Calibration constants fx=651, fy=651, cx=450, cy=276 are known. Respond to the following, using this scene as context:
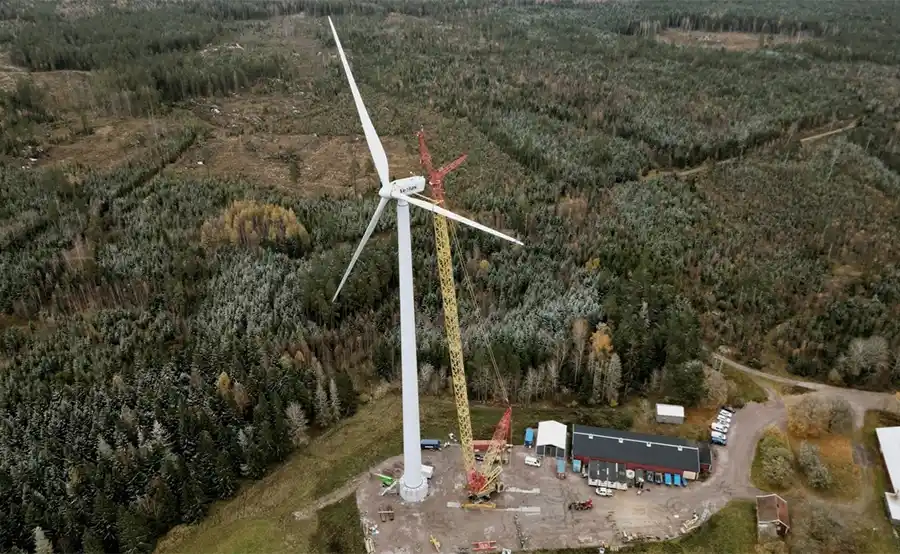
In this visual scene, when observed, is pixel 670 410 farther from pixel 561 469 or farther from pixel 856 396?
pixel 856 396

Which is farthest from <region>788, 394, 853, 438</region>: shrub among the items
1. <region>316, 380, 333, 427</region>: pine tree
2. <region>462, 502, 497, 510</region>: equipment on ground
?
<region>316, 380, 333, 427</region>: pine tree

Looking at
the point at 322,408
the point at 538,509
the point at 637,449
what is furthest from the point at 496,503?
the point at 322,408

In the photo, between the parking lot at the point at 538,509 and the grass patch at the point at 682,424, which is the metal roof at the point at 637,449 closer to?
the parking lot at the point at 538,509

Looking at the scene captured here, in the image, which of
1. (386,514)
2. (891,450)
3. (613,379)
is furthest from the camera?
(613,379)

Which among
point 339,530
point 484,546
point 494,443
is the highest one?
point 494,443

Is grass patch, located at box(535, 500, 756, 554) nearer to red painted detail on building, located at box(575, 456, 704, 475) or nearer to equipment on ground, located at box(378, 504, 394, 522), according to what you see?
red painted detail on building, located at box(575, 456, 704, 475)

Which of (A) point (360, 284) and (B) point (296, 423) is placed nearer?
(B) point (296, 423)
